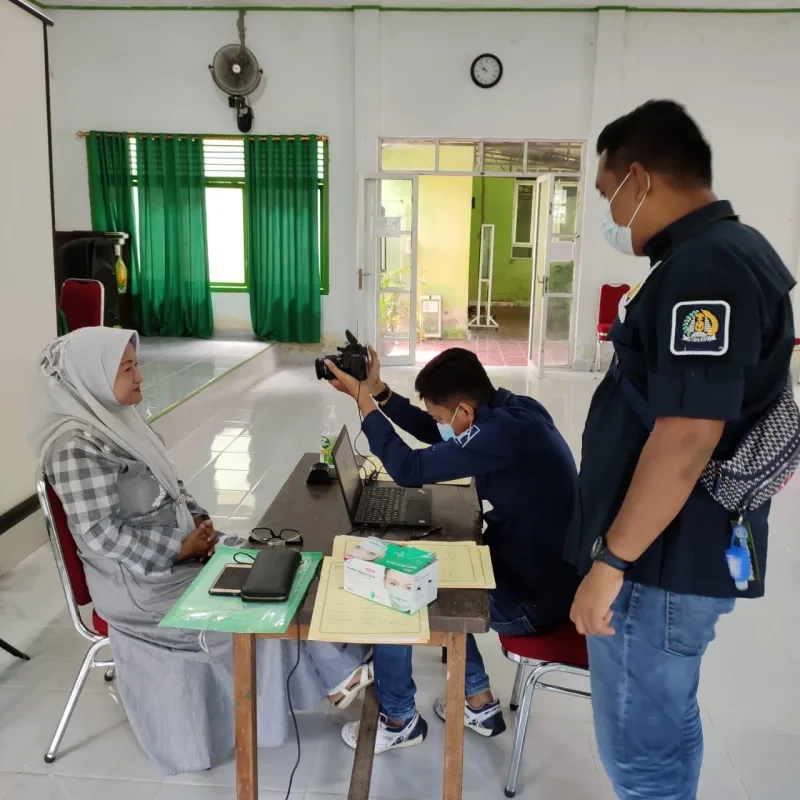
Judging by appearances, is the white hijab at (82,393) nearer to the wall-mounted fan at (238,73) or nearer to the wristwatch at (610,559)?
the wristwatch at (610,559)

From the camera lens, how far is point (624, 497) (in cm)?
113

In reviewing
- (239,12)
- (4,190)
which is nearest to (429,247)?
(239,12)

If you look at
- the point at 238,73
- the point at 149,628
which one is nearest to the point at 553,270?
the point at 238,73

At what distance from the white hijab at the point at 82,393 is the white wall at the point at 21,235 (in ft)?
4.00

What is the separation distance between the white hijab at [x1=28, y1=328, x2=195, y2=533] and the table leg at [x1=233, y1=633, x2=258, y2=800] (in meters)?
0.67

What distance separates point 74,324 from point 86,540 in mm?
3214

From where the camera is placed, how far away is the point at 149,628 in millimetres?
1716

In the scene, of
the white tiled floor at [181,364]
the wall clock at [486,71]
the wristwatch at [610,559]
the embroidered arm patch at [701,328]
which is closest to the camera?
the embroidered arm patch at [701,328]

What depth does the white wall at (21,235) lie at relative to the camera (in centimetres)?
273

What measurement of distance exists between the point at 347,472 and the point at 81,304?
3.32m

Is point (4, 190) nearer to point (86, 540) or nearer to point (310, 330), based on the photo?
point (86, 540)

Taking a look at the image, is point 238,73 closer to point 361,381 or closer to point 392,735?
point 361,381

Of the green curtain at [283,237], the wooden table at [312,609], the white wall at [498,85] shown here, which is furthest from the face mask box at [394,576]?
the white wall at [498,85]

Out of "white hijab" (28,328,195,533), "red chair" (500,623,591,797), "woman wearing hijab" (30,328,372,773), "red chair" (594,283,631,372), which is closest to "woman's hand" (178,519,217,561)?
"woman wearing hijab" (30,328,372,773)
